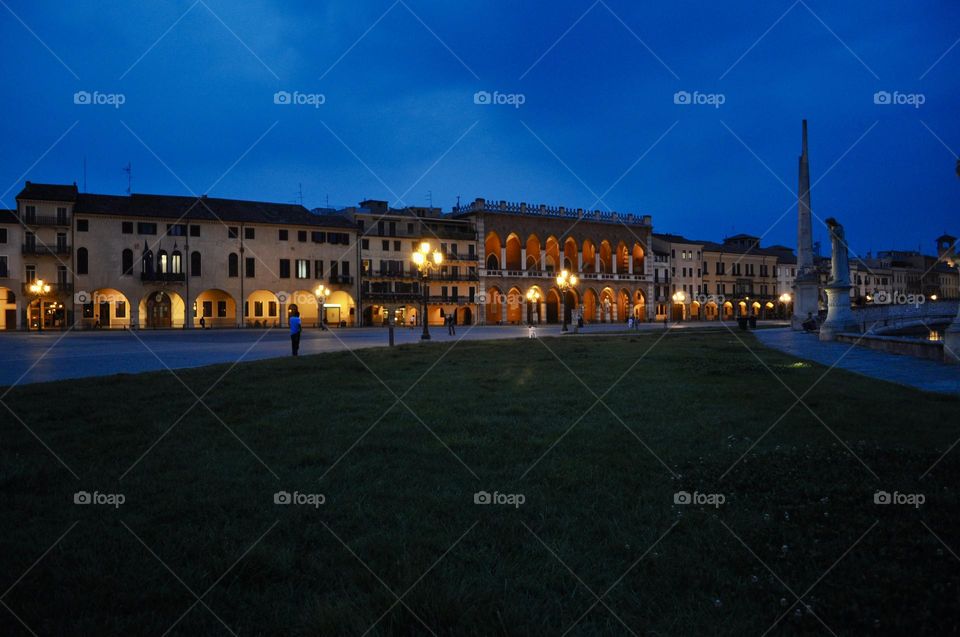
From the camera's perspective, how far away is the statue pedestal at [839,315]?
26.2 meters

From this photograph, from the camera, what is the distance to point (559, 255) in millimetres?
73750

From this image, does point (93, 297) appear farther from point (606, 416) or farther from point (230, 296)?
point (606, 416)

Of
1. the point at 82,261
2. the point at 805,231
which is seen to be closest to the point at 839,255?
the point at 805,231

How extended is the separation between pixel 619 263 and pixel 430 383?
70.4 metres

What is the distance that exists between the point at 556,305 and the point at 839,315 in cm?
4895

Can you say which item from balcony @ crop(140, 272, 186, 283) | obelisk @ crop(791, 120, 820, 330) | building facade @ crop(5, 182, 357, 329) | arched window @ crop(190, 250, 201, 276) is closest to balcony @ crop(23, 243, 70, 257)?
building facade @ crop(5, 182, 357, 329)

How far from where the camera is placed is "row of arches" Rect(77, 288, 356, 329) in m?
52.8

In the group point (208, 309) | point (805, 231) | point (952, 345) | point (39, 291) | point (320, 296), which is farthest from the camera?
point (320, 296)

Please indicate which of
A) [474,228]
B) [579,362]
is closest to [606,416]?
[579,362]

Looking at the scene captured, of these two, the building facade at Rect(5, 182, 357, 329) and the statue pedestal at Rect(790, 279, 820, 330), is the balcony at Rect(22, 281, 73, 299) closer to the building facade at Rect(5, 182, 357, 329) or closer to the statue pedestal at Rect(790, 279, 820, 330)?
the building facade at Rect(5, 182, 357, 329)

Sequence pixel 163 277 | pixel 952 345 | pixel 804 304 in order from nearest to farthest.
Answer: pixel 952 345 → pixel 804 304 → pixel 163 277

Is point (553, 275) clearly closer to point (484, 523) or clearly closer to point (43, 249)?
point (43, 249)

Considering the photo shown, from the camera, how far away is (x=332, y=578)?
3.38 m

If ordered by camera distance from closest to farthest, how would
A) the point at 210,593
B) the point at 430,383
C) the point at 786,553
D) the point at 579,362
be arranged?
1. the point at 210,593
2. the point at 786,553
3. the point at 430,383
4. the point at 579,362
